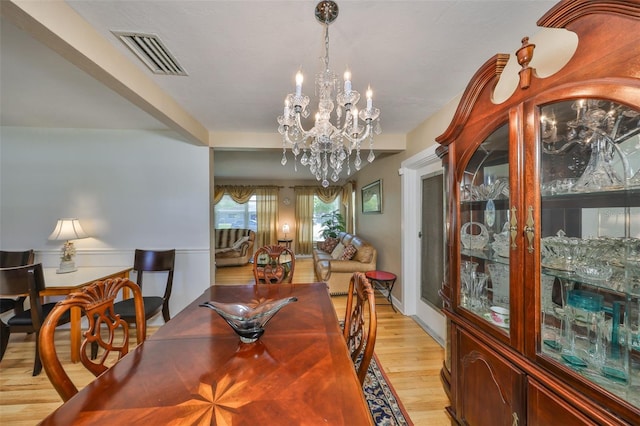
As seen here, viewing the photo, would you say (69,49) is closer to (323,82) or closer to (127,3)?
(127,3)

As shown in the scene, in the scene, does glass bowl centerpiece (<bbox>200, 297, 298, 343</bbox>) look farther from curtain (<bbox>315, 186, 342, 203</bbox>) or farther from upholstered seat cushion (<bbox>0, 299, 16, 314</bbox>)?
curtain (<bbox>315, 186, 342, 203</bbox>)

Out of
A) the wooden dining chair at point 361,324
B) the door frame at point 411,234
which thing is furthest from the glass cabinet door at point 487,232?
the door frame at point 411,234

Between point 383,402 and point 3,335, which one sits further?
point 3,335

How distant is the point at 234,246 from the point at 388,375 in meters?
5.45

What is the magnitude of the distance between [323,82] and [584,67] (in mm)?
1130

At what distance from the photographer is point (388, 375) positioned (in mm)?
2070

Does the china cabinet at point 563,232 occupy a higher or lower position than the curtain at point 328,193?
lower

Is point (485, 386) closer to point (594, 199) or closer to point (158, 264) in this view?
point (594, 199)

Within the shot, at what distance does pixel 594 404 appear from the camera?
0.78m

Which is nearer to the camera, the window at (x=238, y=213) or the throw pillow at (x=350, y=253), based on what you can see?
the throw pillow at (x=350, y=253)

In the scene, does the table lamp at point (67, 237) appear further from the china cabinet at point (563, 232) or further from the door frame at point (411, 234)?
the door frame at point (411, 234)

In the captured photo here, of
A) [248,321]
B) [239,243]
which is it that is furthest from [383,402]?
[239,243]

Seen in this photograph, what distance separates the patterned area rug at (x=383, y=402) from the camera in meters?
1.63

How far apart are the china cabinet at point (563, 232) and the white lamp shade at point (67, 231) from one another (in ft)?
12.8
